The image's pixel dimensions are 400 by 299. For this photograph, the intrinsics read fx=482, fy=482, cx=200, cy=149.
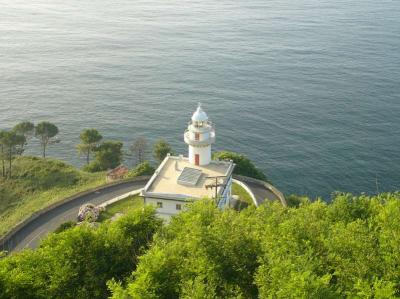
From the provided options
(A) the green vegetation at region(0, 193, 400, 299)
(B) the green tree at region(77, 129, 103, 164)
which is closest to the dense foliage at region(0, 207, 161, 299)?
(A) the green vegetation at region(0, 193, 400, 299)

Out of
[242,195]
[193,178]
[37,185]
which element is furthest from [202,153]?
[37,185]

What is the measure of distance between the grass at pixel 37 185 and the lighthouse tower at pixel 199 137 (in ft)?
66.4

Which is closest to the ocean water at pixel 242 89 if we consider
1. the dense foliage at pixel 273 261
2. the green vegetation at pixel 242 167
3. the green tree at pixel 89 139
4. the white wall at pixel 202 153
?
the green tree at pixel 89 139

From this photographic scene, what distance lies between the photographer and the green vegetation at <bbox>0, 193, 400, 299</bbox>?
994 inches

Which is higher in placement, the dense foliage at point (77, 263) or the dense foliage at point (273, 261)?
the dense foliage at point (273, 261)

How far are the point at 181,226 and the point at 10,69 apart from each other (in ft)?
405

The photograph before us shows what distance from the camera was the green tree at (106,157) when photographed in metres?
87.1

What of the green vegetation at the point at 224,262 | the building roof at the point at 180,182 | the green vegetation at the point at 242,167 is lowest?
the green vegetation at the point at 242,167

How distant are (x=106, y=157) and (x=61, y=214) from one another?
26658 mm

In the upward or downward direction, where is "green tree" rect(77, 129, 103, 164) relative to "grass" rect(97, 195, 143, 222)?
upward

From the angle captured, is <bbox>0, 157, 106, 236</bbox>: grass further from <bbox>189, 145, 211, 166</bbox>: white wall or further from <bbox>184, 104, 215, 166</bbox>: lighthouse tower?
<bbox>184, 104, 215, 166</bbox>: lighthouse tower

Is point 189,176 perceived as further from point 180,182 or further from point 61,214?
point 61,214

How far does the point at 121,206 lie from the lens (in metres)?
61.7

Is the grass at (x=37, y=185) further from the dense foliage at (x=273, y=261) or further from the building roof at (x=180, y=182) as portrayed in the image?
the dense foliage at (x=273, y=261)
